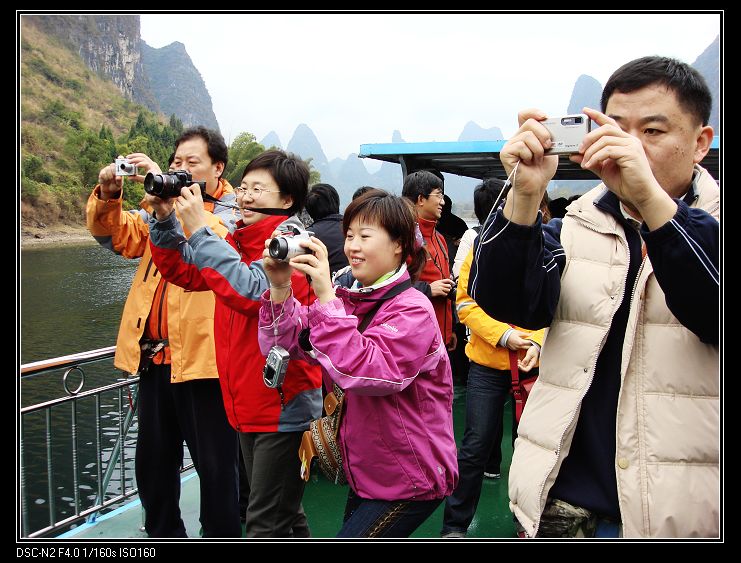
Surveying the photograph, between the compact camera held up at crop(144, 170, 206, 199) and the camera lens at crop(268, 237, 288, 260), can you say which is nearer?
the camera lens at crop(268, 237, 288, 260)

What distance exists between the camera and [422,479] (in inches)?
68.8

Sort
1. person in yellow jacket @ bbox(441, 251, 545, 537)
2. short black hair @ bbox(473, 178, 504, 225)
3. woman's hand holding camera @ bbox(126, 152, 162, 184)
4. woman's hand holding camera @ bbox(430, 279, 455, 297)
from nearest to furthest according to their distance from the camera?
woman's hand holding camera @ bbox(126, 152, 162, 184) → person in yellow jacket @ bbox(441, 251, 545, 537) → short black hair @ bbox(473, 178, 504, 225) → woman's hand holding camera @ bbox(430, 279, 455, 297)

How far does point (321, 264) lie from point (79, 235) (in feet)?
158

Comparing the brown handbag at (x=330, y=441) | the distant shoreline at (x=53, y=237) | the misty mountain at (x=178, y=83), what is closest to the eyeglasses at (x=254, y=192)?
the brown handbag at (x=330, y=441)

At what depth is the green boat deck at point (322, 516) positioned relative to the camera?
299 centimetres

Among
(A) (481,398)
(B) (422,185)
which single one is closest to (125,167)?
(B) (422,185)

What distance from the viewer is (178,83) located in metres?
150

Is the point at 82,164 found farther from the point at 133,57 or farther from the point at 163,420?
the point at 133,57

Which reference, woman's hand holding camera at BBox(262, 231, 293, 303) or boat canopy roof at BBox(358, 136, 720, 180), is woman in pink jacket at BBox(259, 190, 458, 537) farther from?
boat canopy roof at BBox(358, 136, 720, 180)

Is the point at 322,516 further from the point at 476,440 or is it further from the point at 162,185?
the point at 162,185

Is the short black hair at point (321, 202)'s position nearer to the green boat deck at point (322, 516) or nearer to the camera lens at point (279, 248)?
the green boat deck at point (322, 516)

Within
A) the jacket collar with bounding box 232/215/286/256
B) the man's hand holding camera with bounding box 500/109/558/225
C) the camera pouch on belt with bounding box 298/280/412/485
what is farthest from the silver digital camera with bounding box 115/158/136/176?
the man's hand holding camera with bounding box 500/109/558/225

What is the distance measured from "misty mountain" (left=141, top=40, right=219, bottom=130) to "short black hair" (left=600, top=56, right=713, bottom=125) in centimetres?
15151

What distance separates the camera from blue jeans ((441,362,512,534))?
2758 millimetres
